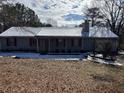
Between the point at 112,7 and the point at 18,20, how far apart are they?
78.4 feet

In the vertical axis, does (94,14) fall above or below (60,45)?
above

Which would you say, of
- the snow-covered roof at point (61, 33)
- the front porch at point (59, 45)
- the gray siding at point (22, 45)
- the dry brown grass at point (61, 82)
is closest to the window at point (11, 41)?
the gray siding at point (22, 45)

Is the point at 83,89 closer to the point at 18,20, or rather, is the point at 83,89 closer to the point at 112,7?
the point at 112,7

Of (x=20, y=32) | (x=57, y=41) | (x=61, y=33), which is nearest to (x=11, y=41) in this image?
(x=20, y=32)

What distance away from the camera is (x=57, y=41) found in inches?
1158

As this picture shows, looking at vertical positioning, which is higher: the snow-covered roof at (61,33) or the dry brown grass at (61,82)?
the snow-covered roof at (61,33)

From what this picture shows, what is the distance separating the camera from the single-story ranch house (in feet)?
94.5

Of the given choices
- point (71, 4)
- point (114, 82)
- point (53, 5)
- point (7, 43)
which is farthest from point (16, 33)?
point (71, 4)

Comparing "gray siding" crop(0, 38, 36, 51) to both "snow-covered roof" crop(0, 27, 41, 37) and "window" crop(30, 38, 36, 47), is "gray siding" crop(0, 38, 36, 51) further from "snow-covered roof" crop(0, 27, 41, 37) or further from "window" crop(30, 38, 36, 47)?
"snow-covered roof" crop(0, 27, 41, 37)

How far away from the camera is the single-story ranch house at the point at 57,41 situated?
94.5 ft

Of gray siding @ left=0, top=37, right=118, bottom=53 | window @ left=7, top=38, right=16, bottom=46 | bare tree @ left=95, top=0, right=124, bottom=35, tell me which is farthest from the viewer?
bare tree @ left=95, top=0, right=124, bottom=35

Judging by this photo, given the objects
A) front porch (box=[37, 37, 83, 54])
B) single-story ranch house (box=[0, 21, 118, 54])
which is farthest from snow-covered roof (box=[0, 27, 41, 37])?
front porch (box=[37, 37, 83, 54])

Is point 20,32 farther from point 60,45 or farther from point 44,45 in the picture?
point 60,45

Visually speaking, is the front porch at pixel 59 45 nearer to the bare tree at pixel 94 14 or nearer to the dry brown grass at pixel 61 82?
the dry brown grass at pixel 61 82
